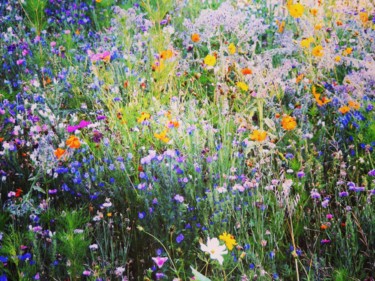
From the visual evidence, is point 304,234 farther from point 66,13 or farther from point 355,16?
point 66,13

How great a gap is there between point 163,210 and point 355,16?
8.95 feet

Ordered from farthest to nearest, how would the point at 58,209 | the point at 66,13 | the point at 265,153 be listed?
the point at 66,13, the point at 265,153, the point at 58,209

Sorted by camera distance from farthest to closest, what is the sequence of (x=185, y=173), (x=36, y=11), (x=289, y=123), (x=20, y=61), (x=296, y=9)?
(x=36, y=11), (x=20, y=61), (x=296, y=9), (x=289, y=123), (x=185, y=173)

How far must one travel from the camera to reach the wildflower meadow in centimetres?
218

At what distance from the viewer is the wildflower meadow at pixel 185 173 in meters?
2.18

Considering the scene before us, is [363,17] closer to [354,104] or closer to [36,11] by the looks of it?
[354,104]

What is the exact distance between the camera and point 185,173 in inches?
101

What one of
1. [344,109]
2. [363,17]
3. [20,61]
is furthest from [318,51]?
[20,61]

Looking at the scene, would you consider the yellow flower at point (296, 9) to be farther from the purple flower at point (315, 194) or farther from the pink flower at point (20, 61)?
the pink flower at point (20, 61)

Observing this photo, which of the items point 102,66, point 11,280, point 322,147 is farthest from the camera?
point 102,66

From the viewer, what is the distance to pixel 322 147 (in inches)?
116

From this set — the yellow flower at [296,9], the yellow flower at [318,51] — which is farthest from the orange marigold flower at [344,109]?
the yellow flower at [296,9]

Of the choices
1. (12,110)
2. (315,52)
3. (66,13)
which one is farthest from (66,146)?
(66,13)

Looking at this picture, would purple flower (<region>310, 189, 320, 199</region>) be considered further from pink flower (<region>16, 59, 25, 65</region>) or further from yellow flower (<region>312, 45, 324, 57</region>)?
pink flower (<region>16, 59, 25, 65</region>)
